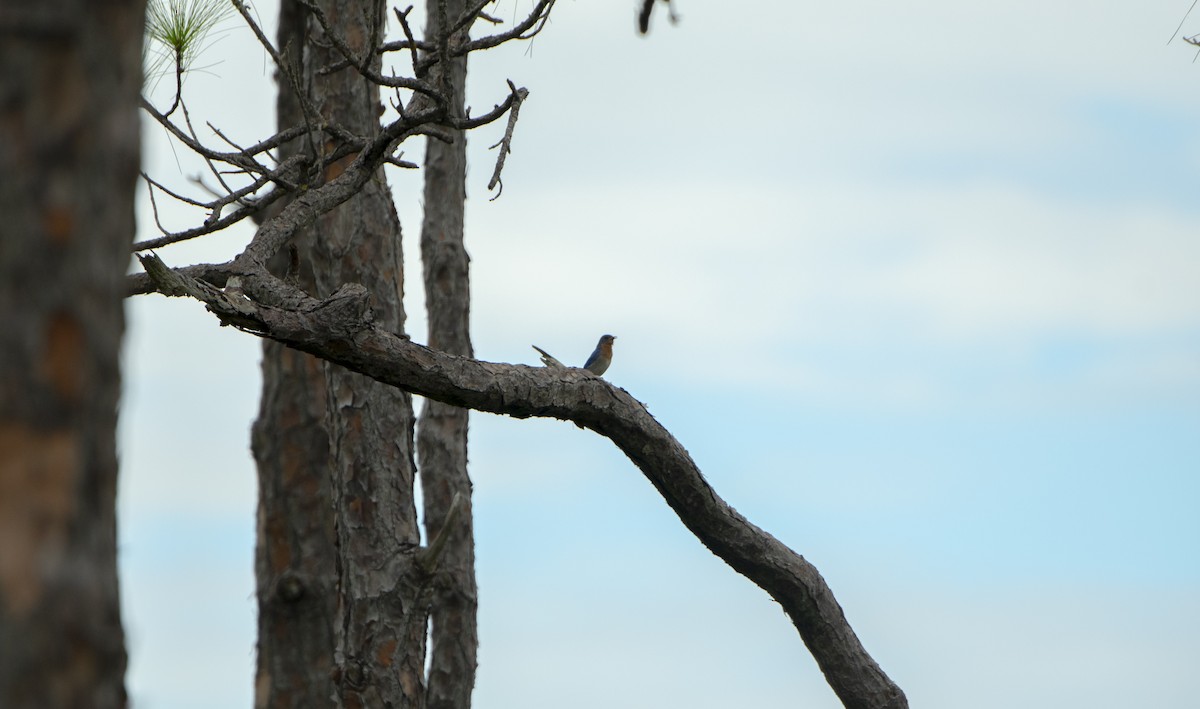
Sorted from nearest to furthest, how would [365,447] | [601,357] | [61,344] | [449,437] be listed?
[61,344] → [365,447] → [601,357] → [449,437]

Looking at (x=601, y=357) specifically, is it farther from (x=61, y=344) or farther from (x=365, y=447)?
(x=61, y=344)

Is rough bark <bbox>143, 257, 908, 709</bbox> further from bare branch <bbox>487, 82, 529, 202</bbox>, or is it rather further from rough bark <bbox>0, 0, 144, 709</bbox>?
rough bark <bbox>0, 0, 144, 709</bbox>

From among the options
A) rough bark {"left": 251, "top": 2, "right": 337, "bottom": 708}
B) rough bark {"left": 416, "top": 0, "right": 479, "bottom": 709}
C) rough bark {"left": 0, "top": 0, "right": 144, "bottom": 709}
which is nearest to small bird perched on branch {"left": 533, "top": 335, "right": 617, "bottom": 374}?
rough bark {"left": 416, "top": 0, "right": 479, "bottom": 709}

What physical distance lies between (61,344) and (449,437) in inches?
416

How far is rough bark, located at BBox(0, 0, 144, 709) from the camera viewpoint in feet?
6.82

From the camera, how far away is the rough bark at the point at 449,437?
12.0 metres

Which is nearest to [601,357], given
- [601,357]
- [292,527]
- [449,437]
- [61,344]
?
[601,357]

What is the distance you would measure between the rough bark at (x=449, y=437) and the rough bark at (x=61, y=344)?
376 inches

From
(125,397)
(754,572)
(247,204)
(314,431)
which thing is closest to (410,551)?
(754,572)

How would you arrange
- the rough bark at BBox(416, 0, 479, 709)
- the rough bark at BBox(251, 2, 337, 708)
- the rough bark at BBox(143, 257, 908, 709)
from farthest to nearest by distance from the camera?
1. the rough bark at BBox(251, 2, 337, 708)
2. the rough bark at BBox(416, 0, 479, 709)
3. the rough bark at BBox(143, 257, 908, 709)

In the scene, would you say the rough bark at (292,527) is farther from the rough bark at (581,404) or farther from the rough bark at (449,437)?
the rough bark at (581,404)

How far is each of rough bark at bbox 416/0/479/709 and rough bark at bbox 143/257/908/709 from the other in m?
5.19

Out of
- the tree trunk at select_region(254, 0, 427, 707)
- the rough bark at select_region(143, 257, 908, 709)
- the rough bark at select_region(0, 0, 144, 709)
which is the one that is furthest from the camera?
the tree trunk at select_region(254, 0, 427, 707)

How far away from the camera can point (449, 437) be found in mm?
12688
